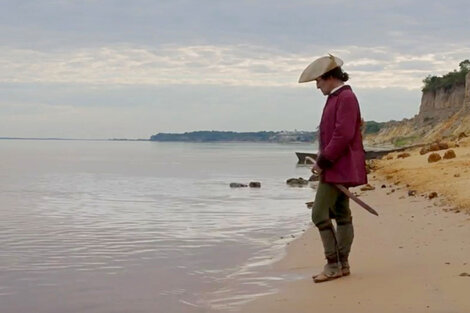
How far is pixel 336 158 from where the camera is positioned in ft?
20.1

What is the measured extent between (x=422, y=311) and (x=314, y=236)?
5203mm

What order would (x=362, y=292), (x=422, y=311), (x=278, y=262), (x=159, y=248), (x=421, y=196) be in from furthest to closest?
(x=421, y=196) → (x=159, y=248) → (x=278, y=262) → (x=362, y=292) → (x=422, y=311)

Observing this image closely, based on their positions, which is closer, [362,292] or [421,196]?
[362,292]

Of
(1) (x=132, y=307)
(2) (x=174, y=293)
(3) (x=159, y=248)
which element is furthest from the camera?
(3) (x=159, y=248)

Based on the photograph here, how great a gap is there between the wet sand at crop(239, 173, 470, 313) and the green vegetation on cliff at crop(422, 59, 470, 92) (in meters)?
83.9

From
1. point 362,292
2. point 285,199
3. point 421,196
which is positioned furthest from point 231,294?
point 285,199

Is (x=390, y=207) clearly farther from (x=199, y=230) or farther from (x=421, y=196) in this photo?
(x=199, y=230)

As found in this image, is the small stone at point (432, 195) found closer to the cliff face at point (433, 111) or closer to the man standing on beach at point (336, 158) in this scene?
the man standing on beach at point (336, 158)

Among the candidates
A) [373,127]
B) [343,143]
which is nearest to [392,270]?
[343,143]

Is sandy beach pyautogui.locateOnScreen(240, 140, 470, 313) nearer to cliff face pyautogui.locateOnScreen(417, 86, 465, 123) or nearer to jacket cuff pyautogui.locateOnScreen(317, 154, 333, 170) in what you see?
jacket cuff pyautogui.locateOnScreen(317, 154, 333, 170)

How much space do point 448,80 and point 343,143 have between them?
90.5 meters

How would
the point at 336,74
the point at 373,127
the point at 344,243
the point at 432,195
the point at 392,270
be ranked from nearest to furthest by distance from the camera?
the point at 336,74
the point at 344,243
the point at 392,270
the point at 432,195
the point at 373,127

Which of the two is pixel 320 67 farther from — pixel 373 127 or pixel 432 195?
pixel 373 127

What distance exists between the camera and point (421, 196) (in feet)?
44.9
